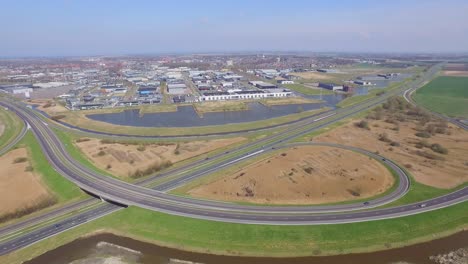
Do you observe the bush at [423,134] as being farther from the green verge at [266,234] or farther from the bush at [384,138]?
the green verge at [266,234]

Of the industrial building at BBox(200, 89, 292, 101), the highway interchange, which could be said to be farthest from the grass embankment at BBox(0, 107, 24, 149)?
the industrial building at BBox(200, 89, 292, 101)

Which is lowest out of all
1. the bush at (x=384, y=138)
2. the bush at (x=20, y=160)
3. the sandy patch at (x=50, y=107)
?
the bush at (x=20, y=160)

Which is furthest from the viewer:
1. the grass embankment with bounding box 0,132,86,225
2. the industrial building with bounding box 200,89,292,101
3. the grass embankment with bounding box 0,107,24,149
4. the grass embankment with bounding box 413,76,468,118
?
the industrial building with bounding box 200,89,292,101

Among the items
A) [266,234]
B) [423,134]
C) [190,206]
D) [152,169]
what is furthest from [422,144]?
[152,169]

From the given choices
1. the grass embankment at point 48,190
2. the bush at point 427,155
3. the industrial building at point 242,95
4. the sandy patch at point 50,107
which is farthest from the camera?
the industrial building at point 242,95

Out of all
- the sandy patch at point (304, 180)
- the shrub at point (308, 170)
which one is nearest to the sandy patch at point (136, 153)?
the sandy patch at point (304, 180)

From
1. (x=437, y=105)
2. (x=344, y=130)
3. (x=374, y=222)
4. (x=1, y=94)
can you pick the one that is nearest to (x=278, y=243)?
(x=374, y=222)

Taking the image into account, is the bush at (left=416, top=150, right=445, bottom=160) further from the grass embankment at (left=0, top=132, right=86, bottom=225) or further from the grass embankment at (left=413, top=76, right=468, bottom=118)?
the grass embankment at (left=0, top=132, right=86, bottom=225)
